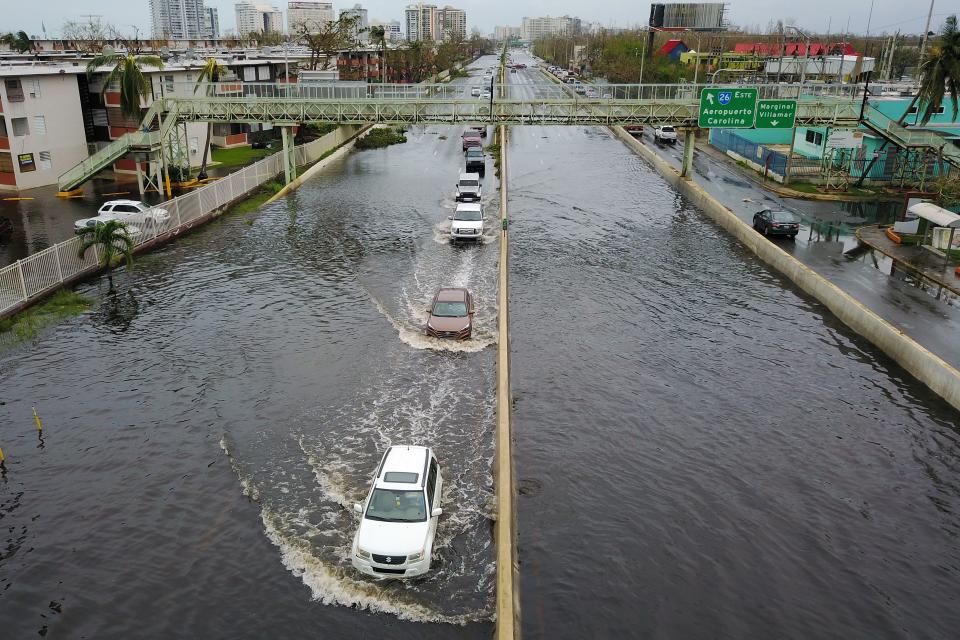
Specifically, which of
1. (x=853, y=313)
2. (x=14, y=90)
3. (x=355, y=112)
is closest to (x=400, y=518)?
(x=853, y=313)

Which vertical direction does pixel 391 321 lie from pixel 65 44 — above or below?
below

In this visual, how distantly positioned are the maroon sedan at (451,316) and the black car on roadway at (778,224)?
20919mm

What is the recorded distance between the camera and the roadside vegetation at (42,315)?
27.3m

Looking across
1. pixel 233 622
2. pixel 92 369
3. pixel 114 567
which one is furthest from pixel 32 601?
pixel 92 369

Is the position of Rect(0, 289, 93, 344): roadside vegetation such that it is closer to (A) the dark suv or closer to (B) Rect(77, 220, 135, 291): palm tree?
(B) Rect(77, 220, 135, 291): palm tree

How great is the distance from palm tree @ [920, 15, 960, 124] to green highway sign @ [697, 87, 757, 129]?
1357 cm

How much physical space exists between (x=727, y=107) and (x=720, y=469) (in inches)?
1442

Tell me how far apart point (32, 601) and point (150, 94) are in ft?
160

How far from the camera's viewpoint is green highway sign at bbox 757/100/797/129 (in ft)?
160

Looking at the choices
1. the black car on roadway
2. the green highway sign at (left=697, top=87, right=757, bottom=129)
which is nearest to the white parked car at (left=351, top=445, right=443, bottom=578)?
the black car on roadway

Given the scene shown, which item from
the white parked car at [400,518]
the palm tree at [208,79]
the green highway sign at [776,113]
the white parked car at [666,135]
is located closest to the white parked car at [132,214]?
the palm tree at [208,79]

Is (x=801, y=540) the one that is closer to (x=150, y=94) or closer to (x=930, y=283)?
(x=930, y=283)

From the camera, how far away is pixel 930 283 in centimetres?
3322

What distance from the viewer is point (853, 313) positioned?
29.4 m
